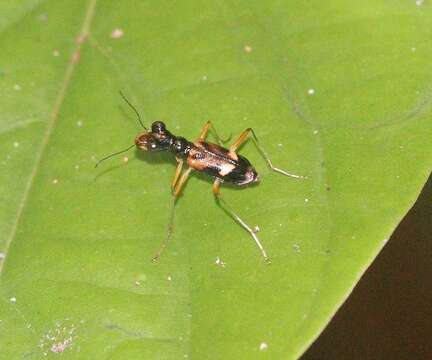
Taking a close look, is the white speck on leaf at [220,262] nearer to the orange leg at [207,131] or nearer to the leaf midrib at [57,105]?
the orange leg at [207,131]

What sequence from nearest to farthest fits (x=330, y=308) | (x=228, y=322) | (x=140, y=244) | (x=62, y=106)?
(x=330, y=308) → (x=228, y=322) → (x=140, y=244) → (x=62, y=106)

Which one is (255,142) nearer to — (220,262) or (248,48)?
(248,48)

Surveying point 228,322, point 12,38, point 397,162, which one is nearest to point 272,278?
point 228,322

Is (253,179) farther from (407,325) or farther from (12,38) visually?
(407,325)

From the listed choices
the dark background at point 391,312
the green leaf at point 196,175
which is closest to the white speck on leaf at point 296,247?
the green leaf at point 196,175

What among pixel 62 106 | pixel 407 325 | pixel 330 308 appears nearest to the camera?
pixel 330 308

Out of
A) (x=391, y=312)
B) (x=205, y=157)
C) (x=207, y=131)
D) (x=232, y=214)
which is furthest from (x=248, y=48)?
(x=391, y=312)
